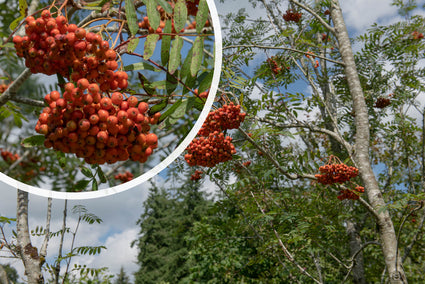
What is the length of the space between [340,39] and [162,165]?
2886mm

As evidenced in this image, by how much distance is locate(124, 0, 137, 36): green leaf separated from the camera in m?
0.49

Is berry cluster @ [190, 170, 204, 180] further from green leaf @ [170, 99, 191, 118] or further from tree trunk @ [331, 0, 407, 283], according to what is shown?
green leaf @ [170, 99, 191, 118]

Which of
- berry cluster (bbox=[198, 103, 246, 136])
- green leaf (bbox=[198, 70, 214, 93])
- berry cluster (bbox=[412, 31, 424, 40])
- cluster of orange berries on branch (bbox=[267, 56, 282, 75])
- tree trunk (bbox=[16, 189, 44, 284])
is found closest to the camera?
green leaf (bbox=[198, 70, 214, 93])

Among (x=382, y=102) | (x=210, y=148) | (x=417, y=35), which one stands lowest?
(x=210, y=148)

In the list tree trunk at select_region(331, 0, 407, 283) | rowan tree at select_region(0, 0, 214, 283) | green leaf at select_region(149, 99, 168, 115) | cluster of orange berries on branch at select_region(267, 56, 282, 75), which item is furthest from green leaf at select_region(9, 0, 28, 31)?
cluster of orange berries on branch at select_region(267, 56, 282, 75)

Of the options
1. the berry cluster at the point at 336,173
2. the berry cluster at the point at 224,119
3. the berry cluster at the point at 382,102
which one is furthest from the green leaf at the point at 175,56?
the berry cluster at the point at 382,102

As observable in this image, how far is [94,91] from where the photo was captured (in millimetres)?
429

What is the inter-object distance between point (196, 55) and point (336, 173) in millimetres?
2040

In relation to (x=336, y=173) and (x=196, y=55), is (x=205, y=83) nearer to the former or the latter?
(x=196, y=55)

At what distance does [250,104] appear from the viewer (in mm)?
2785

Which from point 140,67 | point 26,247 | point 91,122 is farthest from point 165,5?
point 26,247

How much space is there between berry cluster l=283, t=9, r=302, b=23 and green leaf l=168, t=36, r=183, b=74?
3.80 metres

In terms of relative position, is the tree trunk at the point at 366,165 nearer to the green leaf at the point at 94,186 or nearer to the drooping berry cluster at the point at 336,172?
the drooping berry cluster at the point at 336,172

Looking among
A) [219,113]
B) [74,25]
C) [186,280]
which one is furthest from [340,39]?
[186,280]
